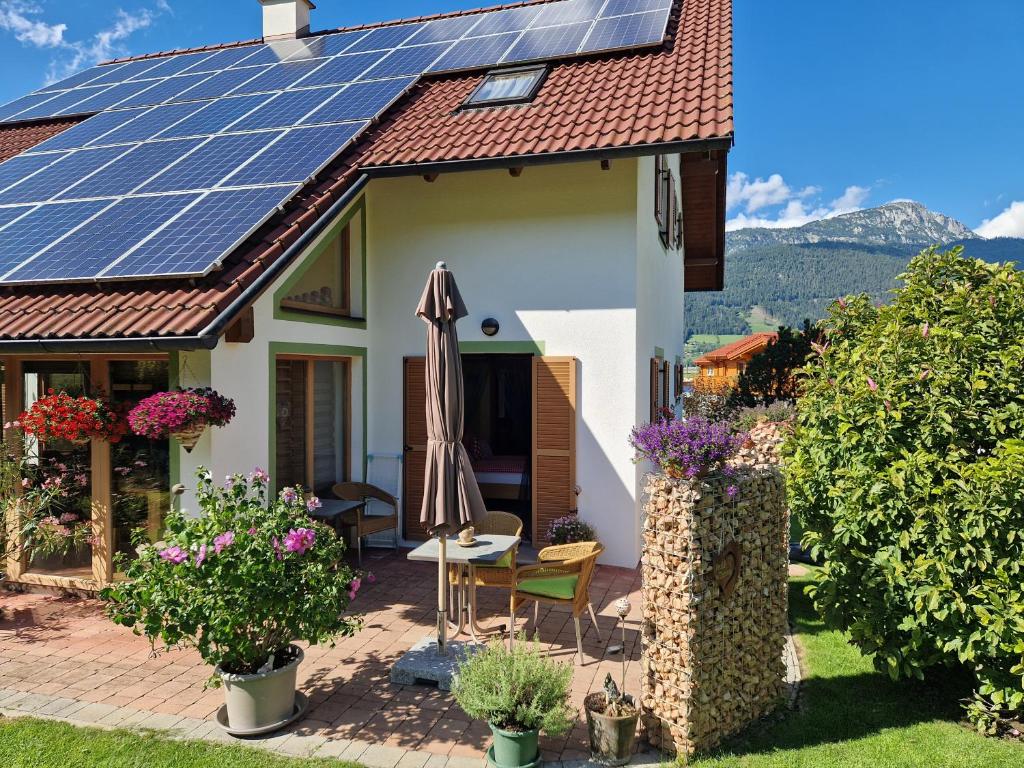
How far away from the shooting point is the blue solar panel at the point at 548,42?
1168 cm

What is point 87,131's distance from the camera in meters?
11.5

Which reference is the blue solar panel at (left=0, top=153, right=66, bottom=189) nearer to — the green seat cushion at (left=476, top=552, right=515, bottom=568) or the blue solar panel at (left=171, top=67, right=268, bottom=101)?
the blue solar panel at (left=171, top=67, right=268, bottom=101)

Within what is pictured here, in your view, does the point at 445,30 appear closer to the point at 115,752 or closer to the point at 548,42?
the point at 548,42

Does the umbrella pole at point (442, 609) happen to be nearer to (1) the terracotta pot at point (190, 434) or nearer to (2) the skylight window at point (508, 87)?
(1) the terracotta pot at point (190, 434)

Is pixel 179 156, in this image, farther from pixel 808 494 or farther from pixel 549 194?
pixel 808 494

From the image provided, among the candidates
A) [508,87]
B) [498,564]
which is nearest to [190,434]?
[498,564]

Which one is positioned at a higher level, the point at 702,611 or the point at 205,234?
the point at 205,234

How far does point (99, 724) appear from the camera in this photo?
498 cm

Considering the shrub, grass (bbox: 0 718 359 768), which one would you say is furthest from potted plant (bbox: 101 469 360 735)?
the shrub

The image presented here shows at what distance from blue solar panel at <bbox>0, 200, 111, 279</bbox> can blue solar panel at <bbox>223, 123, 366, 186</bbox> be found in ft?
5.75

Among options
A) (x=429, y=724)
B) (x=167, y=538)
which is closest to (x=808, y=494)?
(x=429, y=724)

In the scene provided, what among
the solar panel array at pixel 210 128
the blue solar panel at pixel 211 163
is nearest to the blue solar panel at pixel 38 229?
the solar panel array at pixel 210 128

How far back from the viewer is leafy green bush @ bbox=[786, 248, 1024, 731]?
15.3 ft

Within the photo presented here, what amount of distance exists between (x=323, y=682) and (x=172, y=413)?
2738 millimetres
